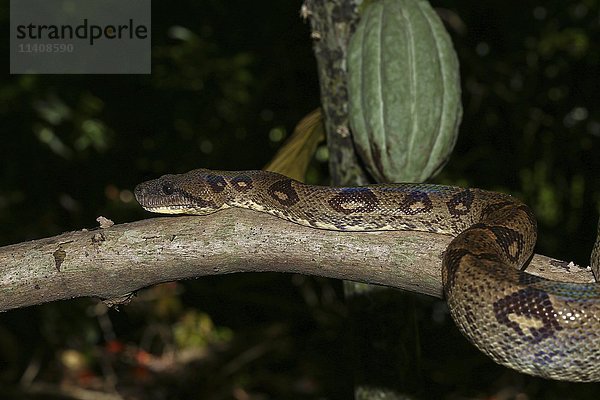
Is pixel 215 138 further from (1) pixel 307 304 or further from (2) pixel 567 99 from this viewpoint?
→ (2) pixel 567 99

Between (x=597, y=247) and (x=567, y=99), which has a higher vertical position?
(x=567, y=99)

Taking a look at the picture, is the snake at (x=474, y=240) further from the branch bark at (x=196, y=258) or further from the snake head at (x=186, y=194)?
the branch bark at (x=196, y=258)

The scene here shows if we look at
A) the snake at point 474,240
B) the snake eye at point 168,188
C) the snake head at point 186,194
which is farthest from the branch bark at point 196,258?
the snake eye at point 168,188

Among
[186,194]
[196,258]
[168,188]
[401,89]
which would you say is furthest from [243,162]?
[196,258]

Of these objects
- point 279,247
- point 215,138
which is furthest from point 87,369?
point 279,247

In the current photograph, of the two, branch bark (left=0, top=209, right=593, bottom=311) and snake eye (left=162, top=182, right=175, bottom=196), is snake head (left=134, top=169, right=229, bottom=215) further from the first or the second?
branch bark (left=0, top=209, right=593, bottom=311)
